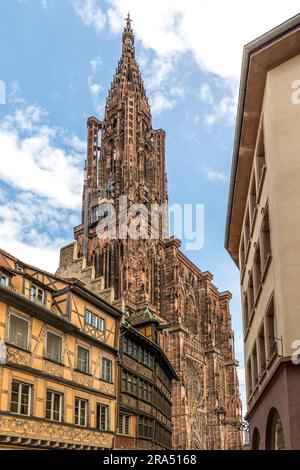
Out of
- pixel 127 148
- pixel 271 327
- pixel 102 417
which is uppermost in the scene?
pixel 127 148

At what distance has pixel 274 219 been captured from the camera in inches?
618

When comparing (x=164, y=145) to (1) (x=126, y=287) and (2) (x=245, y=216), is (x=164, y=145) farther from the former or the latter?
(2) (x=245, y=216)

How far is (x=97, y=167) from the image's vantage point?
85.4m

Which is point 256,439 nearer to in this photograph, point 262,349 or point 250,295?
point 262,349

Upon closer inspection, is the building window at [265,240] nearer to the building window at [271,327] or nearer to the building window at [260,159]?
the building window at [271,327]

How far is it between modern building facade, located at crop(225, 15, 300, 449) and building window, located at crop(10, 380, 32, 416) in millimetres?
7881

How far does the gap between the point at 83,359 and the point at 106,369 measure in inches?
93.4

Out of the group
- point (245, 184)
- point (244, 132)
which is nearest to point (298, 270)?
point (244, 132)

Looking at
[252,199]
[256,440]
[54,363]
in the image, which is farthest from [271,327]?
[54,363]

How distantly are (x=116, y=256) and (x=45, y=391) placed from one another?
4820 centimetres

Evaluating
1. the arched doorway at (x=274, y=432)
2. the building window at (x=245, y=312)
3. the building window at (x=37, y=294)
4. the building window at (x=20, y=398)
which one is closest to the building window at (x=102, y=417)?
the building window at (x=20, y=398)

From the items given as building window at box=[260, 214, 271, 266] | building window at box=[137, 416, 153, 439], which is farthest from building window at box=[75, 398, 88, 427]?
building window at box=[260, 214, 271, 266]

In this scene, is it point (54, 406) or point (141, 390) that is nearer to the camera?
point (54, 406)

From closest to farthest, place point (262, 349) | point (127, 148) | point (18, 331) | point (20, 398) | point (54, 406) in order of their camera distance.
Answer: point (262, 349) → point (20, 398) → point (18, 331) → point (54, 406) → point (127, 148)
